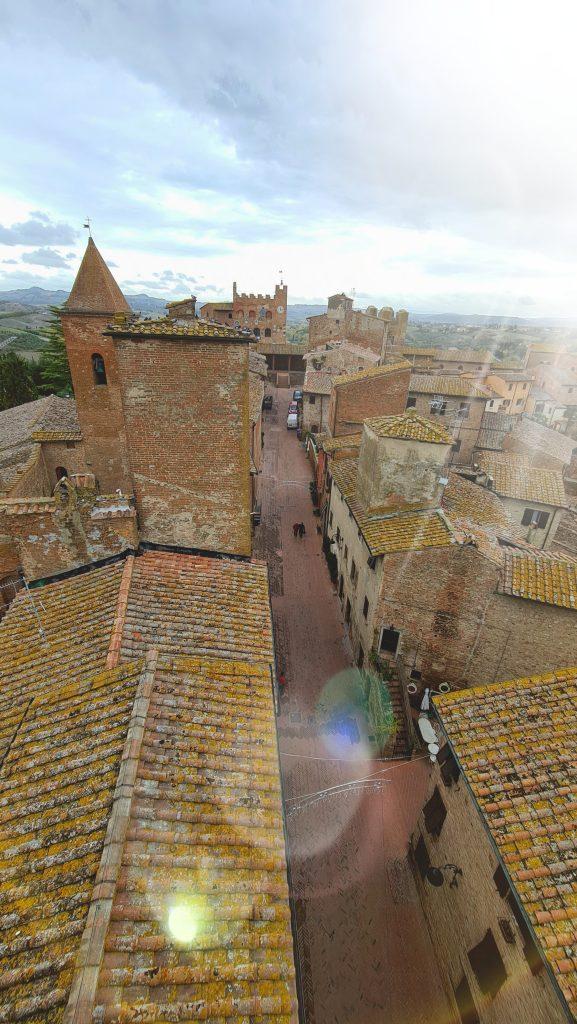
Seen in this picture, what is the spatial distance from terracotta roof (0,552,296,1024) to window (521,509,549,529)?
768 inches

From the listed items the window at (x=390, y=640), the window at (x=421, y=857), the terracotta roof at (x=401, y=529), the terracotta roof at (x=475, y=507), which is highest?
the terracotta roof at (x=401, y=529)

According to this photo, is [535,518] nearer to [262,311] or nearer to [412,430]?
[412,430]

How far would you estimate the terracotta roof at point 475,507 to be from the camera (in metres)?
17.8

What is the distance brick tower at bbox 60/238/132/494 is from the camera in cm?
1448

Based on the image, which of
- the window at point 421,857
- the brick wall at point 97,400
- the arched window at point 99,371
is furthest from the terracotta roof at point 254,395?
the window at point 421,857

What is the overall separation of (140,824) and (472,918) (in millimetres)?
7097

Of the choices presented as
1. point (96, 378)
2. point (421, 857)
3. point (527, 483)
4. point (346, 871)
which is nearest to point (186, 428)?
point (96, 378)

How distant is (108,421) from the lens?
1452cm

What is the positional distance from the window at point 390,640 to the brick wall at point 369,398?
567 inches

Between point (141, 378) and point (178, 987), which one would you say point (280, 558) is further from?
point (178, 987)

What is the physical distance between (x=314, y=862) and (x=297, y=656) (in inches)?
286

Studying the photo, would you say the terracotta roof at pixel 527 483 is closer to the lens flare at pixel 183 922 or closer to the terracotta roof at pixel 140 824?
the terracotta roof at pixel 140 824

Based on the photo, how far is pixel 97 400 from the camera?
14.6m

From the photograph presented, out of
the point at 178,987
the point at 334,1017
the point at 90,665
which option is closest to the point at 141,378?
the point at 90,665
